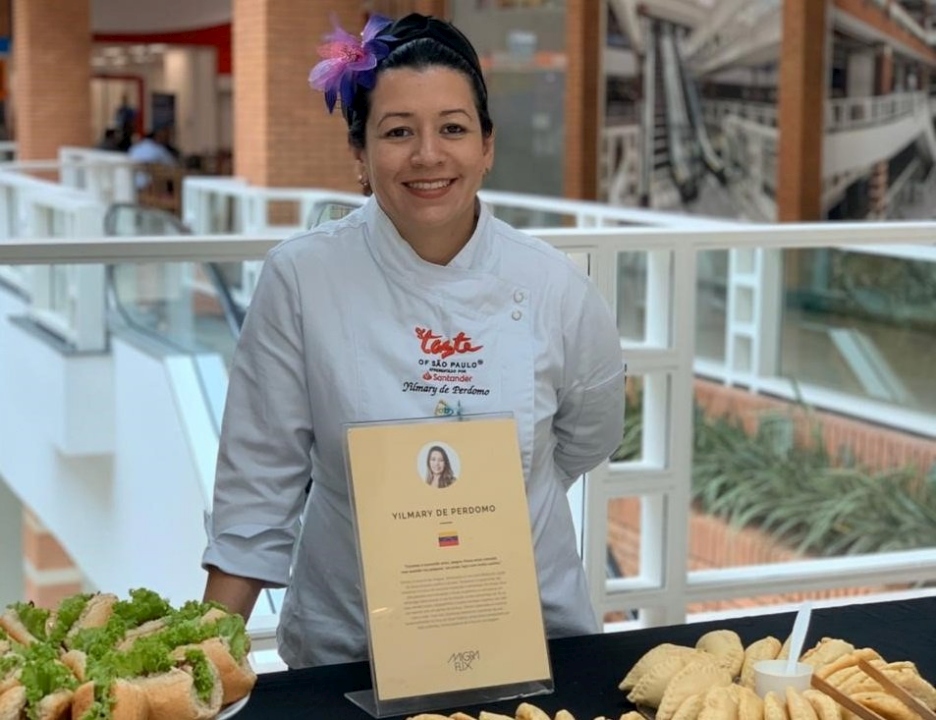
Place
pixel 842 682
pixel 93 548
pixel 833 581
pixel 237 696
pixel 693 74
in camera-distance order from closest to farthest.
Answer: pixel 237 696 < pixel 842 682 < pixel 833 581 < pixel 93 548 < pixel 693 74

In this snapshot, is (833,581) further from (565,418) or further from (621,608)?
(565,418)

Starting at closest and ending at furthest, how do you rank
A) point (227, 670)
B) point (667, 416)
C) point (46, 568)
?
point (227, 670) < point (667, 416) < point (46, 568)

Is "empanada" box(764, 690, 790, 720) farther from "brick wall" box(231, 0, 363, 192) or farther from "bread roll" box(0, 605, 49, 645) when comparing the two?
"brick wall" box(231, 0, 363, 192)

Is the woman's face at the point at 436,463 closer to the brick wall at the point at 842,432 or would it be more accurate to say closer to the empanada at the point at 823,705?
the empanada at the point at 823,705

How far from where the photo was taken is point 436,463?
1694 millimetres

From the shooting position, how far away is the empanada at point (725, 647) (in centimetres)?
172

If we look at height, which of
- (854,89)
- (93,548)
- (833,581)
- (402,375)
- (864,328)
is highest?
(854,89)

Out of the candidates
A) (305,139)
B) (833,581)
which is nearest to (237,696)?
(833,581)

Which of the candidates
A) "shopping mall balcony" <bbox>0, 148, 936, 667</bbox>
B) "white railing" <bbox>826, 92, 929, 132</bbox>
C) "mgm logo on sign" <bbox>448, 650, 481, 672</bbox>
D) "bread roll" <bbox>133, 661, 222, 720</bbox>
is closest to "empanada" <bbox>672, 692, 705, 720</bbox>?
"mgm logo on sign" <bbox>448, 650, 481, 672</bbox>

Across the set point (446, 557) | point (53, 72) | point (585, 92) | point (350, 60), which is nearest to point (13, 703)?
point (446, 557)

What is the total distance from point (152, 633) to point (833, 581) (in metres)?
2.69

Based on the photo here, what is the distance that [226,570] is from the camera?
6.07 ft

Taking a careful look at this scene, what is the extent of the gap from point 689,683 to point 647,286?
6.88 feet

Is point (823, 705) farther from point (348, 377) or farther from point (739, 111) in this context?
point (739, 111)
